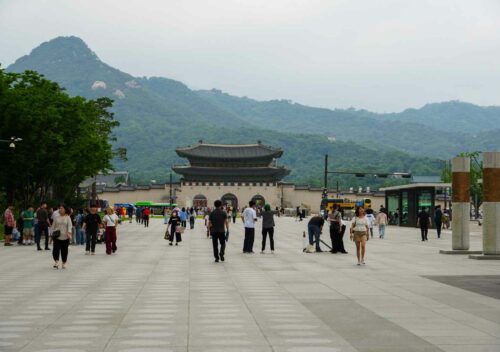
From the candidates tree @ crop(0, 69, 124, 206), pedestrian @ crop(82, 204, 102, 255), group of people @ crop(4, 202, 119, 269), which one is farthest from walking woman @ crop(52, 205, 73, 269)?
tree @ crop(0, 69, 124, 206)

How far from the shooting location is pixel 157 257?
950 inches

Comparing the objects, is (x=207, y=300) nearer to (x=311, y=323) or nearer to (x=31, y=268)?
(x=311, y=323)

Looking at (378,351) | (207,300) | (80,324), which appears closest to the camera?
(378,351)

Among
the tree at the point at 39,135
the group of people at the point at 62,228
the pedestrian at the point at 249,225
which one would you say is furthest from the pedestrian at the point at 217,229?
the tree at the point at 39,135

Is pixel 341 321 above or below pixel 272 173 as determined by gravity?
below

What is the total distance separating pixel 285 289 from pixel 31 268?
7.74 m

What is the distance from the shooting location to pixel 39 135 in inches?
1570

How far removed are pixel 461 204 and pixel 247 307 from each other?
Answer: 1656cm

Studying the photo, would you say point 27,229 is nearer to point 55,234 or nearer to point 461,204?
point 55,234

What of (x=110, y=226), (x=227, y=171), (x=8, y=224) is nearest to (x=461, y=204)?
(x=110, y=226)

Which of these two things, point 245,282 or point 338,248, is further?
point 338,248

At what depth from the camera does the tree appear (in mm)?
39281

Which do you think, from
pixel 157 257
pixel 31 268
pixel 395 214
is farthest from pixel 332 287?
pixel 395 214

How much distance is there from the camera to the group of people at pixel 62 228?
761 inches
